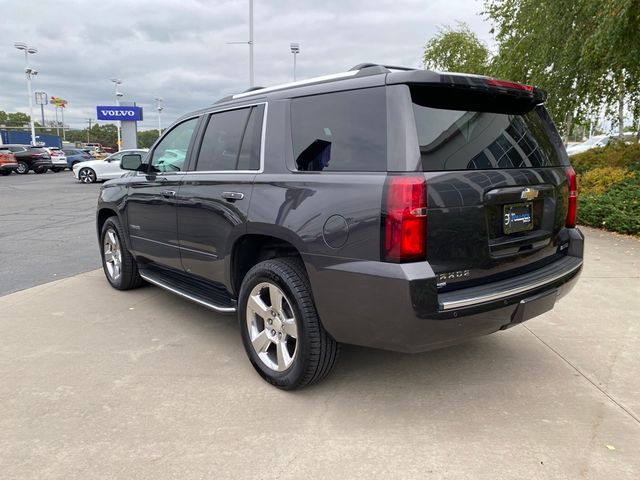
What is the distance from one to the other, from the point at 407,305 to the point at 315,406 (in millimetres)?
1019

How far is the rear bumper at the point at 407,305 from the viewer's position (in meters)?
2.51

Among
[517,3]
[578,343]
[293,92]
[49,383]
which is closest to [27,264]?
[49,383]

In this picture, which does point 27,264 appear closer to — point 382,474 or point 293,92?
point 293,92

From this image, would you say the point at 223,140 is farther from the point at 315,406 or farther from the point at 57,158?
the point at 57,158

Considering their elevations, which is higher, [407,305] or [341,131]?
[341,131]

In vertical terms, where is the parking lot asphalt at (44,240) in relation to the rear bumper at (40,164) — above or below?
below

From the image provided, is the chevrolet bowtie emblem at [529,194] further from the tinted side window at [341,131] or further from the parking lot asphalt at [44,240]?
the parking lot asphalt at [44,240]

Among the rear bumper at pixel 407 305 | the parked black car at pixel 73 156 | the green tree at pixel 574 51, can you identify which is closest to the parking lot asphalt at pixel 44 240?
the rear bumper at pixel 407 305

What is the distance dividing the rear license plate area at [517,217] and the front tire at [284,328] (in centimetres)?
119

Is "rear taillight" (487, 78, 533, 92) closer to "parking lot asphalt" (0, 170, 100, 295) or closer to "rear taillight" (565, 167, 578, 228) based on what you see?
"rear taillight" (565, 167, 578, 228)

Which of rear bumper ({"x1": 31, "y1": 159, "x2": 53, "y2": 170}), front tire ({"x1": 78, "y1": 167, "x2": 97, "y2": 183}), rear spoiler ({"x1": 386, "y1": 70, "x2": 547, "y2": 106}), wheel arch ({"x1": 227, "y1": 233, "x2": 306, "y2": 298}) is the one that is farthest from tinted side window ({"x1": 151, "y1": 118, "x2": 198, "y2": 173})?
rear bumper ({"x1": 31, "y1": 159, "x2": 53, "y2": 170})

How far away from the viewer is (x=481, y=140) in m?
2.92

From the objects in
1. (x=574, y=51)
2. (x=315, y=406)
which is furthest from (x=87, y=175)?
(x=315, y=406)

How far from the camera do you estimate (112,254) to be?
223 inches
